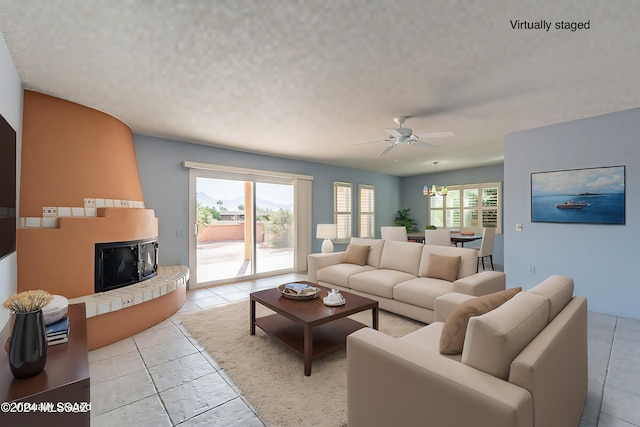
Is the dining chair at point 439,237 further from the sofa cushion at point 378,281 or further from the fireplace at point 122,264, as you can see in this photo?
the fireplace at point 122,264

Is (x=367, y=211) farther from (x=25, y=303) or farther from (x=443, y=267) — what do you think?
(x=25, y=303)

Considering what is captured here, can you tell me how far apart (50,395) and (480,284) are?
327cm

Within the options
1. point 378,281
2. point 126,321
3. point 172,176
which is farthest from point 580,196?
point 172,176

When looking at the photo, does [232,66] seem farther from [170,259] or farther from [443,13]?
[170,259]

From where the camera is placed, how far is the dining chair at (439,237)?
4775mm

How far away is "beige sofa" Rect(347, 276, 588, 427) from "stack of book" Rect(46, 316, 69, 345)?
1.56 metres

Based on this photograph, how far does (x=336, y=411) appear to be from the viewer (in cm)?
183

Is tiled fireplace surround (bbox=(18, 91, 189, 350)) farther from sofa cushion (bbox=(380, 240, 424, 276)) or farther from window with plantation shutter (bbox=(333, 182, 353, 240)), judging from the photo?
window with plantation shutter (bbox=(333, 182, 353, 240))

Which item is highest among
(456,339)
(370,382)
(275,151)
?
(275,151)

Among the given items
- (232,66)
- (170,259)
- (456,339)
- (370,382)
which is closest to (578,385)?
(456,339)

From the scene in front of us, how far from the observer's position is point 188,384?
2164 millimetres

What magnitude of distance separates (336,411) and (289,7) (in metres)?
2.51

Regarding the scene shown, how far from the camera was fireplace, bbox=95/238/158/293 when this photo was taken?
3.05 meters

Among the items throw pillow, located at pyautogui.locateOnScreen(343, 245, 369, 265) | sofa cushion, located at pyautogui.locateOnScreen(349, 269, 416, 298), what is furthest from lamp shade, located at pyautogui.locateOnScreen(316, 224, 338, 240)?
sofa cushion, located at pyautogui.locateOnScreen(349, 269, 416, 298)
